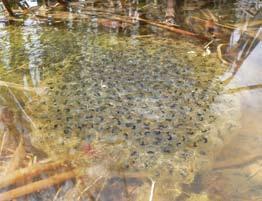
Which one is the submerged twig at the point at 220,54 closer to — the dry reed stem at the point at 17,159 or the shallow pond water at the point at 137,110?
the shallow pond water at the point at 137,110

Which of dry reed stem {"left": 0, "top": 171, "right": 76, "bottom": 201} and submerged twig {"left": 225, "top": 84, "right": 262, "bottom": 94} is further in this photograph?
submerged twig {"left": 225, "top": 84, "right": 262, "bottom": 94}

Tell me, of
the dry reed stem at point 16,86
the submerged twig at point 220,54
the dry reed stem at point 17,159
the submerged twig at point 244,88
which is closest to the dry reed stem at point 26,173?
the dry reed stem at point 17,159

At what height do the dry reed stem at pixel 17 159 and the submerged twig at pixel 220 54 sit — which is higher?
the submerged twig at pixel 220 54

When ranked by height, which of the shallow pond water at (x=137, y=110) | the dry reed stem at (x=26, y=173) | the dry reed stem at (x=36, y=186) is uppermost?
the shallow pond water at (x=137, y=110)

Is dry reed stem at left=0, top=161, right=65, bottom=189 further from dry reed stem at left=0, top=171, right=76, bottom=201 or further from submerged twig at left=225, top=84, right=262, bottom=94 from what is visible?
submerged twig at left=225, top=84, right=262, bottom=94

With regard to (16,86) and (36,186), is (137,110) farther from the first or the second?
(16,86)

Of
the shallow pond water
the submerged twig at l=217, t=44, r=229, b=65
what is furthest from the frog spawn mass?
the submerged twig at l=217, t=44, r=229, b=65

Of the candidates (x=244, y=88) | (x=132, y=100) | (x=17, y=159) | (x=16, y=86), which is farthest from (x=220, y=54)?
(x=17, y=159)
